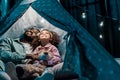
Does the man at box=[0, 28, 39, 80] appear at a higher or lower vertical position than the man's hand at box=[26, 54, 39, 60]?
higher

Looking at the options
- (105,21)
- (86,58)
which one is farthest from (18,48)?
(105,21)

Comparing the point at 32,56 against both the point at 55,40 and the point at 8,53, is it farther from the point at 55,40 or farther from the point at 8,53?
the point at 55,40

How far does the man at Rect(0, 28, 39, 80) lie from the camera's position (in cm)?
254

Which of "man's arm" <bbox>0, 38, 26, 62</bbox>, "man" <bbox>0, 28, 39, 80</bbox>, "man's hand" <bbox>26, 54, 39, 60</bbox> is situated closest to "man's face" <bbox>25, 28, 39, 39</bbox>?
"man" <bbox>0, 28, 39, 80</bbox>

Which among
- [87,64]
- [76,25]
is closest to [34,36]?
[76,25]

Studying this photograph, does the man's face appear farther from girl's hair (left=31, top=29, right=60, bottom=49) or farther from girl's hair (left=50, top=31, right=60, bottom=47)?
girl's hair (left=50, top=31, right=60, bottom=47)

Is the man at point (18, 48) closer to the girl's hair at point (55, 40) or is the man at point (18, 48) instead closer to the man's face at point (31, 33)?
the man's face at point (31, 33)

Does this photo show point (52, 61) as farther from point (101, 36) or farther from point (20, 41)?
point (101, 36)

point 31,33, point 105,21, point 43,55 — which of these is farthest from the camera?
point 105,21

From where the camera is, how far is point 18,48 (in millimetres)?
2797

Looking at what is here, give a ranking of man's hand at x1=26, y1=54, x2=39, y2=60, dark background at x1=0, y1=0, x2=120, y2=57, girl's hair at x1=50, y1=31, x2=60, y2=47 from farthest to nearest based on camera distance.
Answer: dark background at x1=0, y1=0, x2=120, y2=57
girl's hair at x1=50, y1=31, x2=60, y2=47
man's hand at x1=26, y1=54, x2=39, y2=60

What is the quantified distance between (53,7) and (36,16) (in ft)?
1.31

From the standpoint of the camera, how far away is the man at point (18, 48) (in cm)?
254

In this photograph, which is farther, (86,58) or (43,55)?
(43,55)
